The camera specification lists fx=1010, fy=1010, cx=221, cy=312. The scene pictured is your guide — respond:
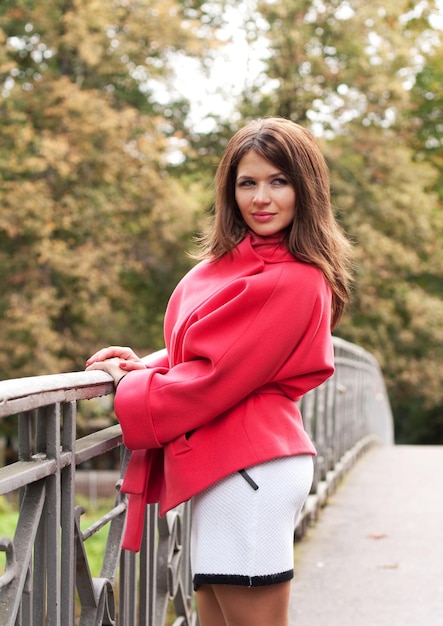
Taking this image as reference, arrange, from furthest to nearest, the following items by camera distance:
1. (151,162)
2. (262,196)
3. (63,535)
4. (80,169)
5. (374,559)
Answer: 1. (151,162)
2. (80,169)
3. (374,559)
4. (262,196)
5. (63,535)

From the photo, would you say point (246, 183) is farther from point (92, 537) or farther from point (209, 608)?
point (92, 537)

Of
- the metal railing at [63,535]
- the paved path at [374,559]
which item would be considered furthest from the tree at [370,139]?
the metal railing at [63,535]

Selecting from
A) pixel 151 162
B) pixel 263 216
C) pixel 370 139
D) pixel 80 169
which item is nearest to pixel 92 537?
pixel 263 216

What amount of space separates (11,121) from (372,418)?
23.5 feet

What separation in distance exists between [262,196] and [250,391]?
0.47 m

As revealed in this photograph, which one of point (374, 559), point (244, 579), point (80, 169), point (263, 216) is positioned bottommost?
point (374, 559)

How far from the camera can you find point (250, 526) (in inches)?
88.9

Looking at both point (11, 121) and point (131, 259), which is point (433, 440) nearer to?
point (131, 259)

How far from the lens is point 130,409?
233 centimetres

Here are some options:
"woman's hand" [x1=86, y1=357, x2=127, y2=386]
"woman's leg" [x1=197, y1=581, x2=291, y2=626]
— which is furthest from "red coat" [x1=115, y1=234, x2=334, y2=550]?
"woman's leg" [x1=197, y1=581, x2=291, y2=626]

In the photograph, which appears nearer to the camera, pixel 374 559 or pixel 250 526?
pixel 250 526

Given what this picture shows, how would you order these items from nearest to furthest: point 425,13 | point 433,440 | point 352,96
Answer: point 425,13
point 352,96
point 433,440

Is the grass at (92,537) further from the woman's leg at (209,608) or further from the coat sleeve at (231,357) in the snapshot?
the coat sleeve at (231,357)

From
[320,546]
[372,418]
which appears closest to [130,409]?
[320,546]
